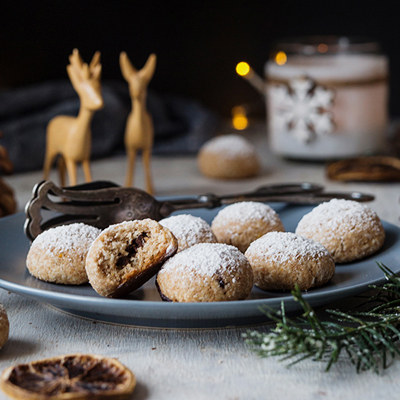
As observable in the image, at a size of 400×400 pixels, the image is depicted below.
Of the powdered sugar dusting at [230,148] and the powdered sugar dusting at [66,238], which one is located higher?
the powdered sugar dusting at [66,238]

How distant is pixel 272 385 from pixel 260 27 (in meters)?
1.83

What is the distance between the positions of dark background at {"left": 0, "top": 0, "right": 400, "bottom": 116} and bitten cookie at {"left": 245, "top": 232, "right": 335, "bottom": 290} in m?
1.56

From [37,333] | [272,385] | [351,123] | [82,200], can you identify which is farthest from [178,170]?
[272,385]

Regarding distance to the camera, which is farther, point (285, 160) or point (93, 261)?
point (285, 160)

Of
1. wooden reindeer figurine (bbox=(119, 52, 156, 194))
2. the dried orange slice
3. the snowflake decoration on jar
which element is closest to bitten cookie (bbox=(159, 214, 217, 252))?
the dried orange slice

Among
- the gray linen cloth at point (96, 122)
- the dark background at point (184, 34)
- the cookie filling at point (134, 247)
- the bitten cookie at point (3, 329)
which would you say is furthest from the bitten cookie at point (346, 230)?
the dark background at point (184, 34)

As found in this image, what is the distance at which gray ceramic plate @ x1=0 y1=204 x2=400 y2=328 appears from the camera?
1.76 ft

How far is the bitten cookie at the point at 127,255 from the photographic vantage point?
1.93ft

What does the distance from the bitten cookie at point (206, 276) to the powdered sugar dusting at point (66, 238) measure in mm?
123

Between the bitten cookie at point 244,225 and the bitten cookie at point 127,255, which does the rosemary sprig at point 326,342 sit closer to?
the bitten cookie at point 127,255

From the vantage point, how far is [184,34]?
2.11 metres

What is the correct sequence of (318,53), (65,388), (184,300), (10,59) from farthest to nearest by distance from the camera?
(10,59), (318,53), (184,300), (65,388)

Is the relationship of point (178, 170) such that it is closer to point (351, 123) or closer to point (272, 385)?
point (351, 123)

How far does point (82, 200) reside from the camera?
79 centimetres
